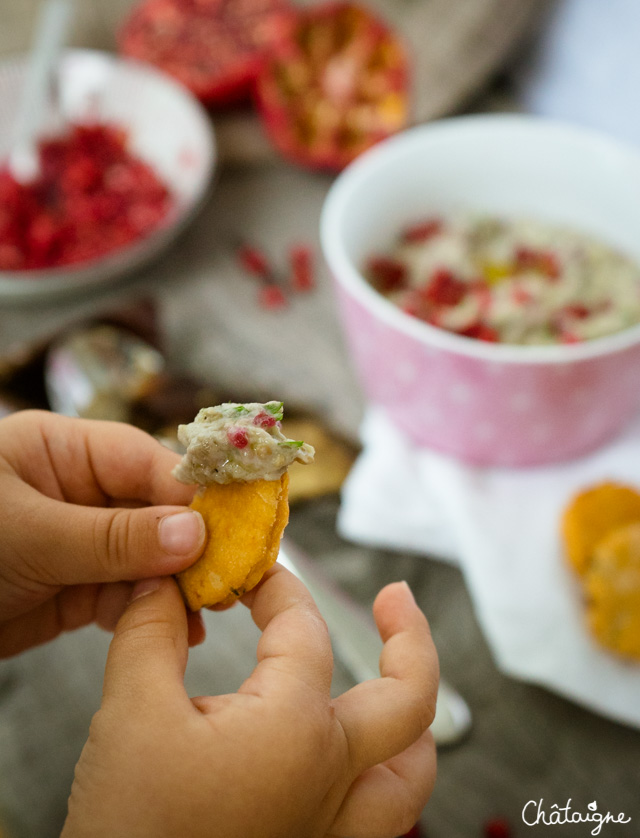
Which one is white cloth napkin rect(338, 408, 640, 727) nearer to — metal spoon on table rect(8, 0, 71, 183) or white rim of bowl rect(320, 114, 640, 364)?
white rim of bowl rect(320, 114, 640, 364)

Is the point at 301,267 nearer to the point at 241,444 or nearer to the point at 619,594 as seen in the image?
the point at 619,594

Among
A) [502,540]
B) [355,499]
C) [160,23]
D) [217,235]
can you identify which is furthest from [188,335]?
[160,23]

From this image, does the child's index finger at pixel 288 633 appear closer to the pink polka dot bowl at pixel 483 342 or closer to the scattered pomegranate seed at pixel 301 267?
the pink polka dot bowl at pixel 483 342

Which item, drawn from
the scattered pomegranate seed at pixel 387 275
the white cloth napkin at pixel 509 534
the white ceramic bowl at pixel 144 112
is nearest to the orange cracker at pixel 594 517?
the white cloth napkin at pixel 509 534

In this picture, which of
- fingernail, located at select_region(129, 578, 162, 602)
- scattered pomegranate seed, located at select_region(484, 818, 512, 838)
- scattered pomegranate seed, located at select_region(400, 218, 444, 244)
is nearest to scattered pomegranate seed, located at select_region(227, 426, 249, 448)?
fingernail, located at select_region(129, 578, 162, 602)

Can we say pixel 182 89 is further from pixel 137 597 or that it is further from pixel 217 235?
pixel 137 597

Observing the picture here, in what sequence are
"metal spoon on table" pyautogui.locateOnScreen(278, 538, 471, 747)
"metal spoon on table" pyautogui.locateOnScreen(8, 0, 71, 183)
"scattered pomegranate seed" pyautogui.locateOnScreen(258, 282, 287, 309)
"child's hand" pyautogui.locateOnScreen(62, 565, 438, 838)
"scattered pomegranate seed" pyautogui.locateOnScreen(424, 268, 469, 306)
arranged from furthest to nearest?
"metal spoon on table" pyautogui.locateOnScreen(8, 0, 71, 183), "scattered pomegranate seed" pyautogui.locateOnScreen(258, 282, 287, 309), "scattered pomegranate seed" pyautogui.locateOnScreen(424, 268, 469, 306), "metal spoon on table" pyautogui.locateOnScreen(278, 538, 471, 747), "child's hand" pyautogui.locateOnScreen(62, 565, 438, 838)

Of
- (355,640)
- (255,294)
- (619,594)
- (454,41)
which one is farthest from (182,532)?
(454,41)
